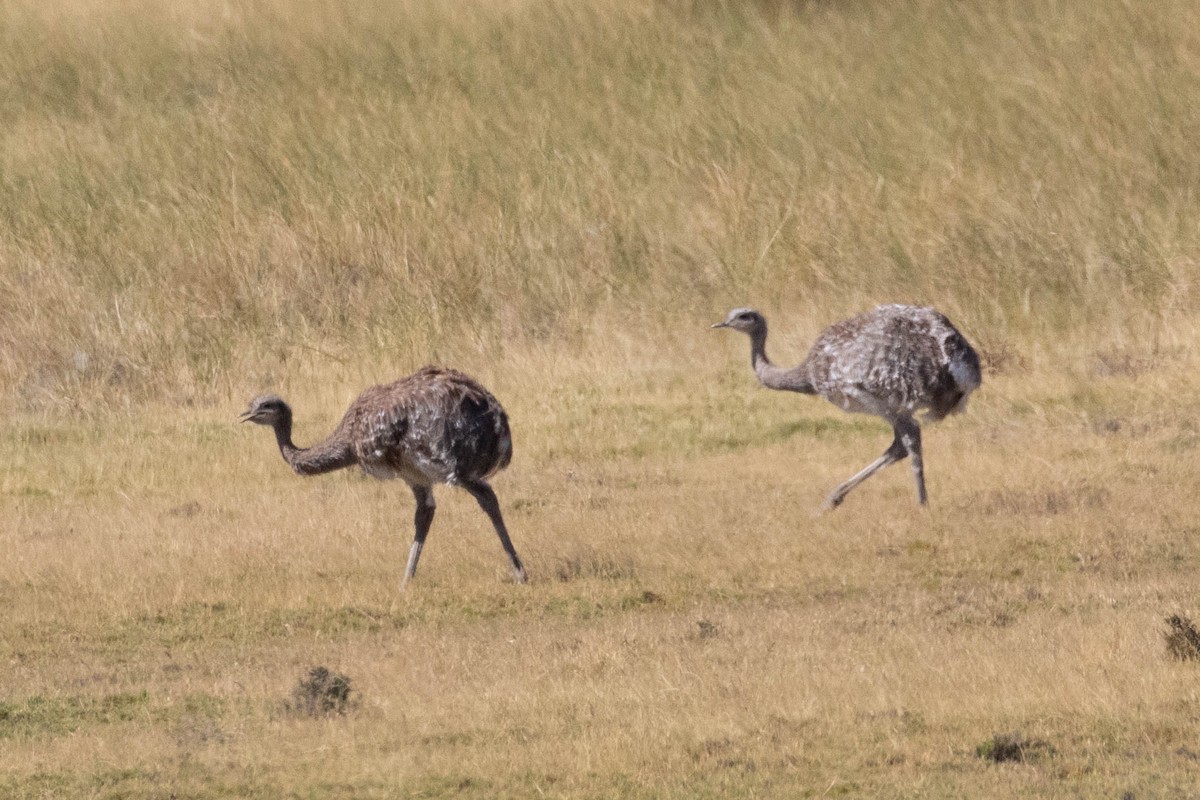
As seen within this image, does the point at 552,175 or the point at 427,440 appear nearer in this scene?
the point at 427,440

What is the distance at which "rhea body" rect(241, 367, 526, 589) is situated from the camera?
12.5 metres

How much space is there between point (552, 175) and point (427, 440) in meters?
13.6

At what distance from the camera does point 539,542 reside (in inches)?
548

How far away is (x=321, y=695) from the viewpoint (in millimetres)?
9500

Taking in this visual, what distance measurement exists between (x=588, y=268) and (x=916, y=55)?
7.82 meters

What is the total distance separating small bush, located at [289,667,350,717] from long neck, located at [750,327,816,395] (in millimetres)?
6902

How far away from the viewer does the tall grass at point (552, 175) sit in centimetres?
2209

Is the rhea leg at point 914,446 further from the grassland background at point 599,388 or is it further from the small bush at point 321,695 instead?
the small bush at point 321,695

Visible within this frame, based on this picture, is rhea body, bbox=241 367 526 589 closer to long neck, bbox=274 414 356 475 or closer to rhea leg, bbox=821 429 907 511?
long neck, bbox=274 414 356 475

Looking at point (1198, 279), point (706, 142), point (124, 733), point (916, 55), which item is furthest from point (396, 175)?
point (124, 733)

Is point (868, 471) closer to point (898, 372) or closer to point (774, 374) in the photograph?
point (898, 372)

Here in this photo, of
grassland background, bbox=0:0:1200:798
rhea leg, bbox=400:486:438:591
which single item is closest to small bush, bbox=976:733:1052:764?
grassland background, bbox=0:0:1200:798

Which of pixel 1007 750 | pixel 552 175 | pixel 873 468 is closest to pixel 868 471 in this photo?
pixel 873 468

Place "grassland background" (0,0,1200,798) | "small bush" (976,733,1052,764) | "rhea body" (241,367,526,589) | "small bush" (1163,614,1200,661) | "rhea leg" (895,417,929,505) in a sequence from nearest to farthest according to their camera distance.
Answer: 1. "small bush" (976,733,1052,764)
2. "grassland background" (0,0,1200,798)
3. "small bush" (1163,614,1200,661)
4. "rhea body" (241,367,526,589)
5. "rhea leg" (895,417,929,505)
